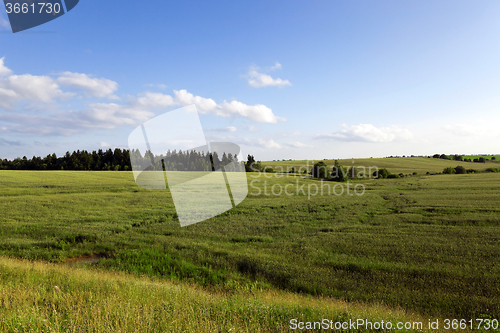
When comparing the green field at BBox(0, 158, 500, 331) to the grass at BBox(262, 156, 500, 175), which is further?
the grass at BBox(262, 156, 500, 175)

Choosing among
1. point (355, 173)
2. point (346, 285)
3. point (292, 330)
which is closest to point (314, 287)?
point (346, 285)

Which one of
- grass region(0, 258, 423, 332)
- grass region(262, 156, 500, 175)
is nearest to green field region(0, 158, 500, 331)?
grass region(0, 258, 423, 332)

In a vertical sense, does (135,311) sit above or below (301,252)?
above

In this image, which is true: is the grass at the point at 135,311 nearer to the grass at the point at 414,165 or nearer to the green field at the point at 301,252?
the green field at the point at 301,252

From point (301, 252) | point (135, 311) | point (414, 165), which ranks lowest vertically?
point (301, 252)

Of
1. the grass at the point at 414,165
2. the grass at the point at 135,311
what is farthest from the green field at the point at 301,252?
the grass at the point at 414,165

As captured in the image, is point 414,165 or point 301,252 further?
point 414,165

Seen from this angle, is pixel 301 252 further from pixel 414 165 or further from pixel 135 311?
pixel 414 165

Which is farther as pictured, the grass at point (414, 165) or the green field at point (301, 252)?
the grass at point (414, 165)

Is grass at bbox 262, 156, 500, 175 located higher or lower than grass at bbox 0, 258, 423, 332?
higher

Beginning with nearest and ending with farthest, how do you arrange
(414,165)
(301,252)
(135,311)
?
(135,311), (301,252), (414,165)

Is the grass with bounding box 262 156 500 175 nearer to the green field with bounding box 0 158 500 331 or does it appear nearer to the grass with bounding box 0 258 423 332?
the green field with bounding box 0 158 500 331

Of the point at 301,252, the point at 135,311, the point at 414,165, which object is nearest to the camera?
the point at 135,311

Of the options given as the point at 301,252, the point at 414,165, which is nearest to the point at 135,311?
the point at 301,252
